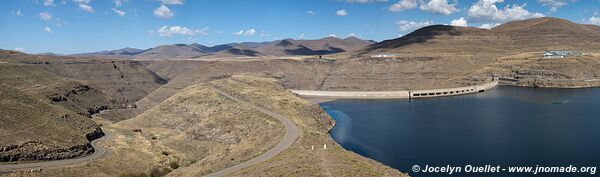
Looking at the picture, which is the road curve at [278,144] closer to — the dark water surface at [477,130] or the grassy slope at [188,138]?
the grassy slope at [188,138]

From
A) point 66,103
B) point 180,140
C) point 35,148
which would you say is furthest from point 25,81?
point 35,148

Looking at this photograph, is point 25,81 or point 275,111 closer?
point 275,111

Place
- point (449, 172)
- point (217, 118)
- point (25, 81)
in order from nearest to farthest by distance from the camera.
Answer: point (449, 172) < point (217, 118) < point (25, 81)

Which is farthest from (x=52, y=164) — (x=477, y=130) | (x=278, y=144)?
(x=477, y=130)

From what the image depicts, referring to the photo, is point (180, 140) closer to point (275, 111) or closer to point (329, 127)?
point (275, 111)

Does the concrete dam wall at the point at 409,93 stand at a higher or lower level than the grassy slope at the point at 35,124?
lower

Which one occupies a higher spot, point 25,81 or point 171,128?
point 25,81

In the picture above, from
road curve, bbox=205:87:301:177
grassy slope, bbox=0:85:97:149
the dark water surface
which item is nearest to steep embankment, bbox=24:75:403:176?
road curve, bbox=205:87:301:177

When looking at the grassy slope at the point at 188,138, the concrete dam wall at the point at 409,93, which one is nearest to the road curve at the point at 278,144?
the grassy slope at the point at 188,138
